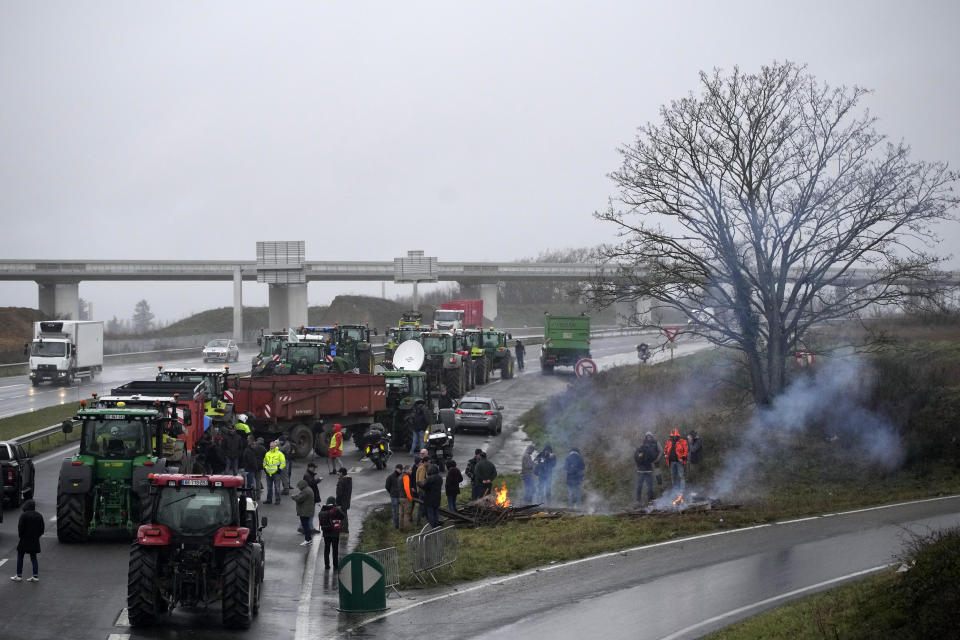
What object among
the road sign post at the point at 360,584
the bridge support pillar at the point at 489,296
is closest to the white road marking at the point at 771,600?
the road sign post at the point at 360,584

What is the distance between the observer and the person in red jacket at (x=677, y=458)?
74.5ft

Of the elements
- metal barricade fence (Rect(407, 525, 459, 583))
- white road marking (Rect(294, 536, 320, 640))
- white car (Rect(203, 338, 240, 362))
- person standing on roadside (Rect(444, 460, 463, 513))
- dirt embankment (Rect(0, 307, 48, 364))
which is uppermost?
dirt embankment (Rect(0, 307, 48, 364))

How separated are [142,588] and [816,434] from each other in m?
18.3

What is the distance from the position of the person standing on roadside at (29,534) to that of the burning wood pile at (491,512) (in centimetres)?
834

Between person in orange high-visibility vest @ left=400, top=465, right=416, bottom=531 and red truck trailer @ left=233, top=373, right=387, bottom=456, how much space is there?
826cm

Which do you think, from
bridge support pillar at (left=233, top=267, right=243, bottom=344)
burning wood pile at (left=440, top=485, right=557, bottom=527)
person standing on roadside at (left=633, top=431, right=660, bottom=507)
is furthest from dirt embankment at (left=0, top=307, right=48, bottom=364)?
person standing on roadside at (left=633, top=431, right=660, bottom=507)

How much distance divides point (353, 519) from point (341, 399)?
325 inches

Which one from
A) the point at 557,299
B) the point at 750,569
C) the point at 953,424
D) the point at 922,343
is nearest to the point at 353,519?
the point at 750,569

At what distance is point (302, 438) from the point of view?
92.7ft

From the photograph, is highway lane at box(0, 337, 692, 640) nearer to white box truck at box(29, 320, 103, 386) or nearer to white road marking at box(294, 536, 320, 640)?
white road marking at box(294, 536, 320, 640)

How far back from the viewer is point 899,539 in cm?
1677

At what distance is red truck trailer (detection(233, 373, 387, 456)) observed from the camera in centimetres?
2753

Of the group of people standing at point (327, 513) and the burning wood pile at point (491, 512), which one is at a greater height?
the group of people standing at point (327, 513)

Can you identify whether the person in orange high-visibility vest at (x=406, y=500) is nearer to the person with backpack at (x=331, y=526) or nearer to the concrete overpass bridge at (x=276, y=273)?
the person with backpack at (x=331, y=526)
